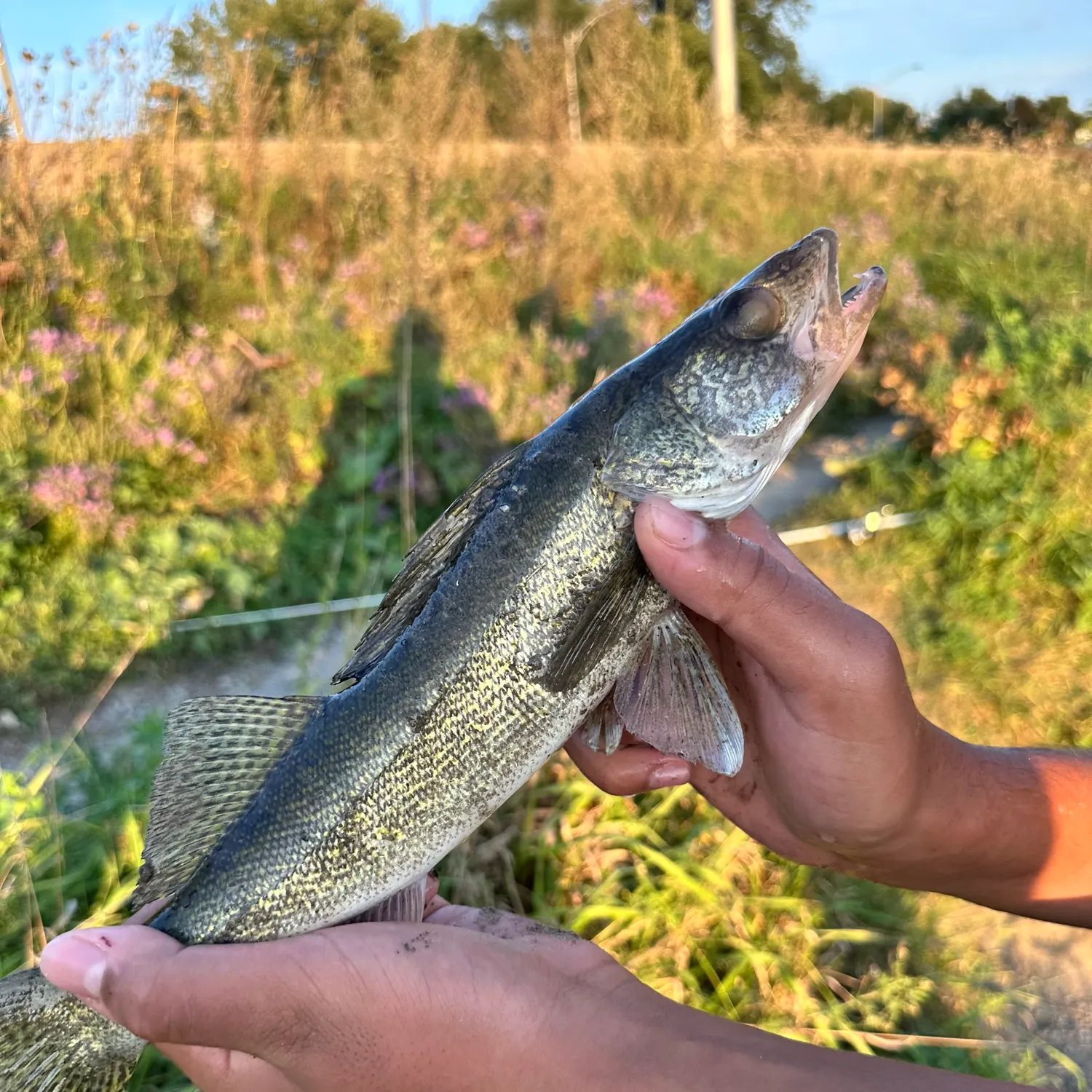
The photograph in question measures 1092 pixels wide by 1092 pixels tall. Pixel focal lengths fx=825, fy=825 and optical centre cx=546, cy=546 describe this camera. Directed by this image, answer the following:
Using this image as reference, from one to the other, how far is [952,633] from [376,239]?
18.4 ft

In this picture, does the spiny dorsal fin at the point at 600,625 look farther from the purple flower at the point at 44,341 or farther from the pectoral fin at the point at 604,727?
the purple flower at the point at 44,341

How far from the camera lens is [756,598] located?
177cm

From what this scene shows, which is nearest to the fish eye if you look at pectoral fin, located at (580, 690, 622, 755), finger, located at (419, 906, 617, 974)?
pectoral fin, located at (580, 690, 622, 755)

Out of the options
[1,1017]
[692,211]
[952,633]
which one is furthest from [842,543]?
[692,211]

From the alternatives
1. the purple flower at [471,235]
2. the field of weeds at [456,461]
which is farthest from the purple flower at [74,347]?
the purple flower at [471,235]

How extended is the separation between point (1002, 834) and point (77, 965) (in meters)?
2.15

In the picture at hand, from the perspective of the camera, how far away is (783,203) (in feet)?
34.1

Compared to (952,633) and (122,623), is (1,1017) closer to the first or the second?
(122,623)

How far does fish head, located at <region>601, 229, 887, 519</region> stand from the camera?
1.81m

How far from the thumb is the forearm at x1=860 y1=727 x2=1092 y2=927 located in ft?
1.52

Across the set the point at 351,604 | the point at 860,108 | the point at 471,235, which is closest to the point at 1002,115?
the point at 860,108

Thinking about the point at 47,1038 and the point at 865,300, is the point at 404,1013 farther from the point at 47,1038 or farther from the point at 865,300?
the point at 865,300

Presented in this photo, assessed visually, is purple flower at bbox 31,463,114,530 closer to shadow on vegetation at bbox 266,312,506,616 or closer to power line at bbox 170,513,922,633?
power line at bbox 170,513,922,633

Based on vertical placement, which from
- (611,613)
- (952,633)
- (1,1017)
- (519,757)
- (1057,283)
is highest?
(1057,283)
